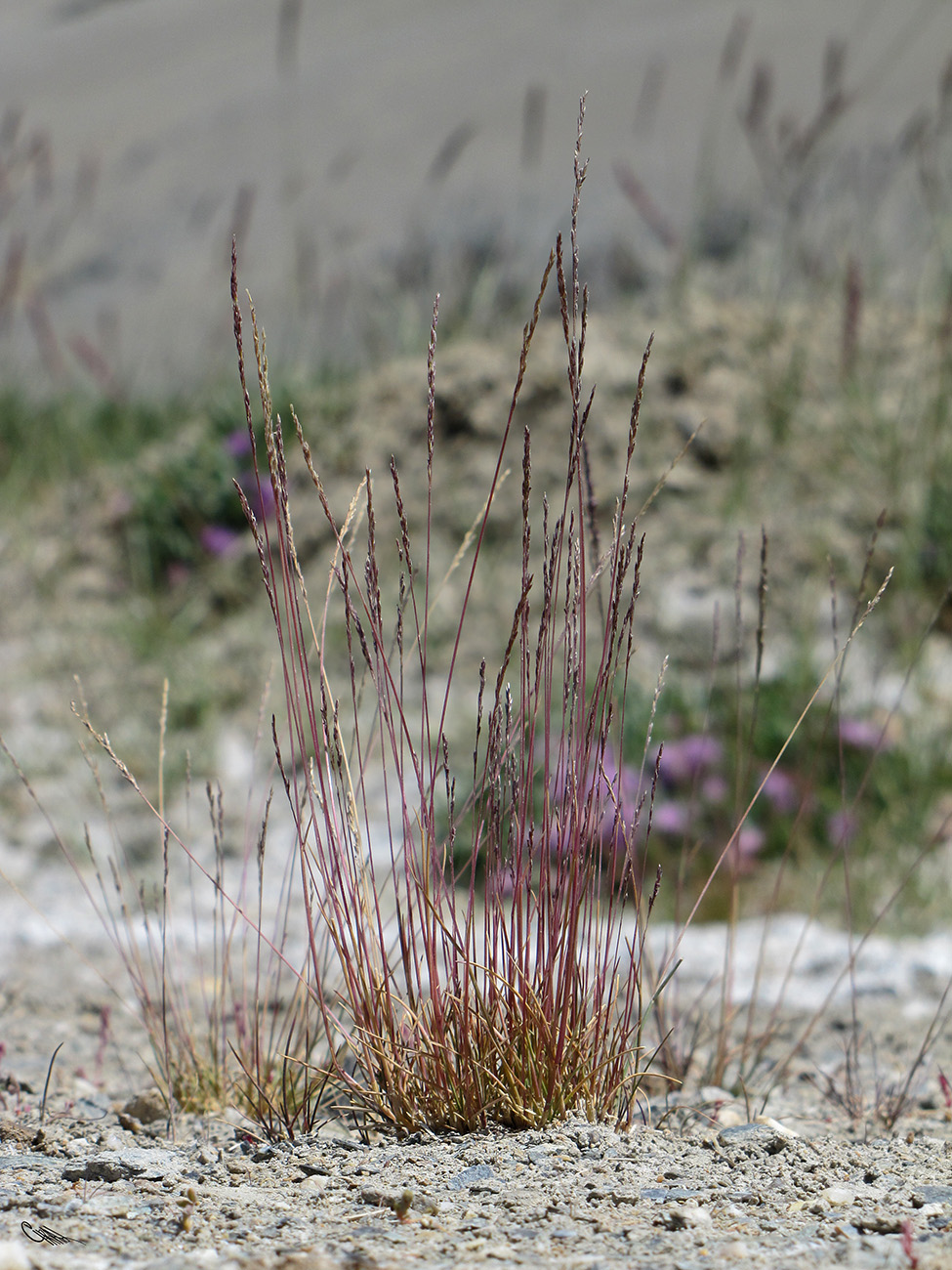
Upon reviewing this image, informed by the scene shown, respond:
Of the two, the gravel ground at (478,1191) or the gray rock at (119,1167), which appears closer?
the gravel ground at (478,1191)

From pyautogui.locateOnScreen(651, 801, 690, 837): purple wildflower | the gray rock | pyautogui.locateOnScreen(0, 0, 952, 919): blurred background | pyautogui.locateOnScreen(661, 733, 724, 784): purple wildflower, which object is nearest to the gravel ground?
the gray rock

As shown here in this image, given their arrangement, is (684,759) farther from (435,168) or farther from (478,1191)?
(435,168)

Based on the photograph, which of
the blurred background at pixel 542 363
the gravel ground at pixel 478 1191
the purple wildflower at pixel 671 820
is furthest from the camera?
the blurred background at pixel 542 363

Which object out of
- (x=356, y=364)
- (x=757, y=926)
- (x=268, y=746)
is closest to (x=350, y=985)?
(x=757, y=926)

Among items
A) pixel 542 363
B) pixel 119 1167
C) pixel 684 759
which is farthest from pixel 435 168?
pixel 119 1167

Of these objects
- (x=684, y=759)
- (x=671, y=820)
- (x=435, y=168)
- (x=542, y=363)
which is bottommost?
(x=671, y=820)

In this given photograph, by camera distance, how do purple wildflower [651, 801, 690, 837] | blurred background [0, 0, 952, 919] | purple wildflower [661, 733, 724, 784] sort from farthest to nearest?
Answer: blurred background [0, 0, 952, 919]
purple wildflower [661, 733, 724, 784]
purple wildflower [651, 801, 690, 837]

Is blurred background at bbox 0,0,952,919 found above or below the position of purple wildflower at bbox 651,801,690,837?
above

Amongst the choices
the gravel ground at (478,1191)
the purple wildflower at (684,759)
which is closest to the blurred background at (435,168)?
the purple wildflower at (684,759)

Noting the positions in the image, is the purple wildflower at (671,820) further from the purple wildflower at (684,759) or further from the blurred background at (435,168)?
the blurred background at (435,168)

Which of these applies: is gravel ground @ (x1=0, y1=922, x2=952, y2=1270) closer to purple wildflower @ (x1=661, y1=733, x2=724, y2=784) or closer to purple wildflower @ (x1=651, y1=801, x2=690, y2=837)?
purple wildflower @ (x1=651, y1=801, x2=690, y2=837)

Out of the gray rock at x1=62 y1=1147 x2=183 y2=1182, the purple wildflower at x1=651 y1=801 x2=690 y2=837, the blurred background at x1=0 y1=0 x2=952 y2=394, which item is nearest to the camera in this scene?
the gray rock at x1=62 y1=1147 x2=183 y2=1182

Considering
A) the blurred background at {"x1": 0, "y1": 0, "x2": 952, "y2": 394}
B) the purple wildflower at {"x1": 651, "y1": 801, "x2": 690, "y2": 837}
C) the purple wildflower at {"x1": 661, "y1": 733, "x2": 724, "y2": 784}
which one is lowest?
the purple wildflower at {"x1": 651, "y1": 801, "x2": 690, "y2": 837}
